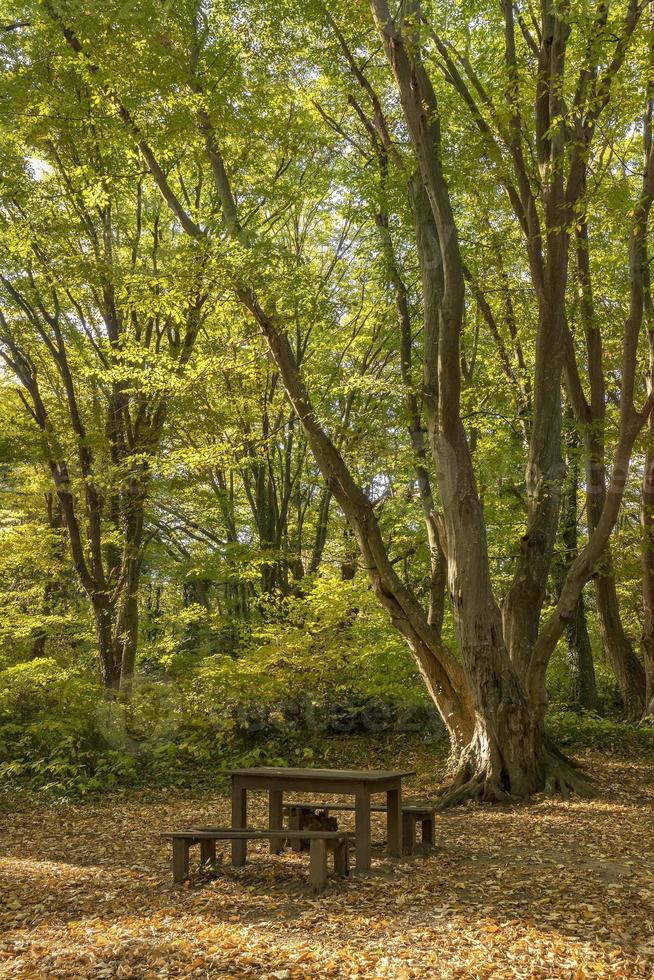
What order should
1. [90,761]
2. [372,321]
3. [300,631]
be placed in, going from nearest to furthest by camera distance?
[90,761] < [300,631] < [372,321]

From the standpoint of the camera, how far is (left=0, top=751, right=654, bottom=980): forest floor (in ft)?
12.9

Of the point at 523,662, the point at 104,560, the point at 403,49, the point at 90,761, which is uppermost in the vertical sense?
the point at 403,49

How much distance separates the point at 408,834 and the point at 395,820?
319 millimetres

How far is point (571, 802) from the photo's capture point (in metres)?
8.26

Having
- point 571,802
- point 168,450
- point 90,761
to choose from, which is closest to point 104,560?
point 168,450

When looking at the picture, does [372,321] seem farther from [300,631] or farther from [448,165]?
[300,631]

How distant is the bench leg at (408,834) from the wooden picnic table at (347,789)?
18 cm

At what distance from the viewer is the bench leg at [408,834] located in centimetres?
616

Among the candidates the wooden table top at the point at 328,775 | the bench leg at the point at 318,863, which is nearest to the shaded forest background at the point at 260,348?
the wooden table top at the point at 328,775

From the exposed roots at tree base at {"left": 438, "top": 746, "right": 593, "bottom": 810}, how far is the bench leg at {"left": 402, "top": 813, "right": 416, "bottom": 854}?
2022 millimetres

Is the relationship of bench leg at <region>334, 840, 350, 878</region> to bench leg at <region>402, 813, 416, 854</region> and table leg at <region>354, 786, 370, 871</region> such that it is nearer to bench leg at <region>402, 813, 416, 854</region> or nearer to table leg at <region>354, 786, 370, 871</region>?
table leg at <region>354, 786, 370, 871</region>

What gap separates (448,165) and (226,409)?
20.9 ft

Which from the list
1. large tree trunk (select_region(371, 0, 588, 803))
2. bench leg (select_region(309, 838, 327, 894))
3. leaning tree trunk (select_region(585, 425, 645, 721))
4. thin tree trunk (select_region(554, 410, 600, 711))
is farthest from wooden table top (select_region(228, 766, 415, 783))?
thin tree trunk (select_region(554, 410, 600, 711))

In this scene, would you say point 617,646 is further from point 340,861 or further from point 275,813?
point 340,861
